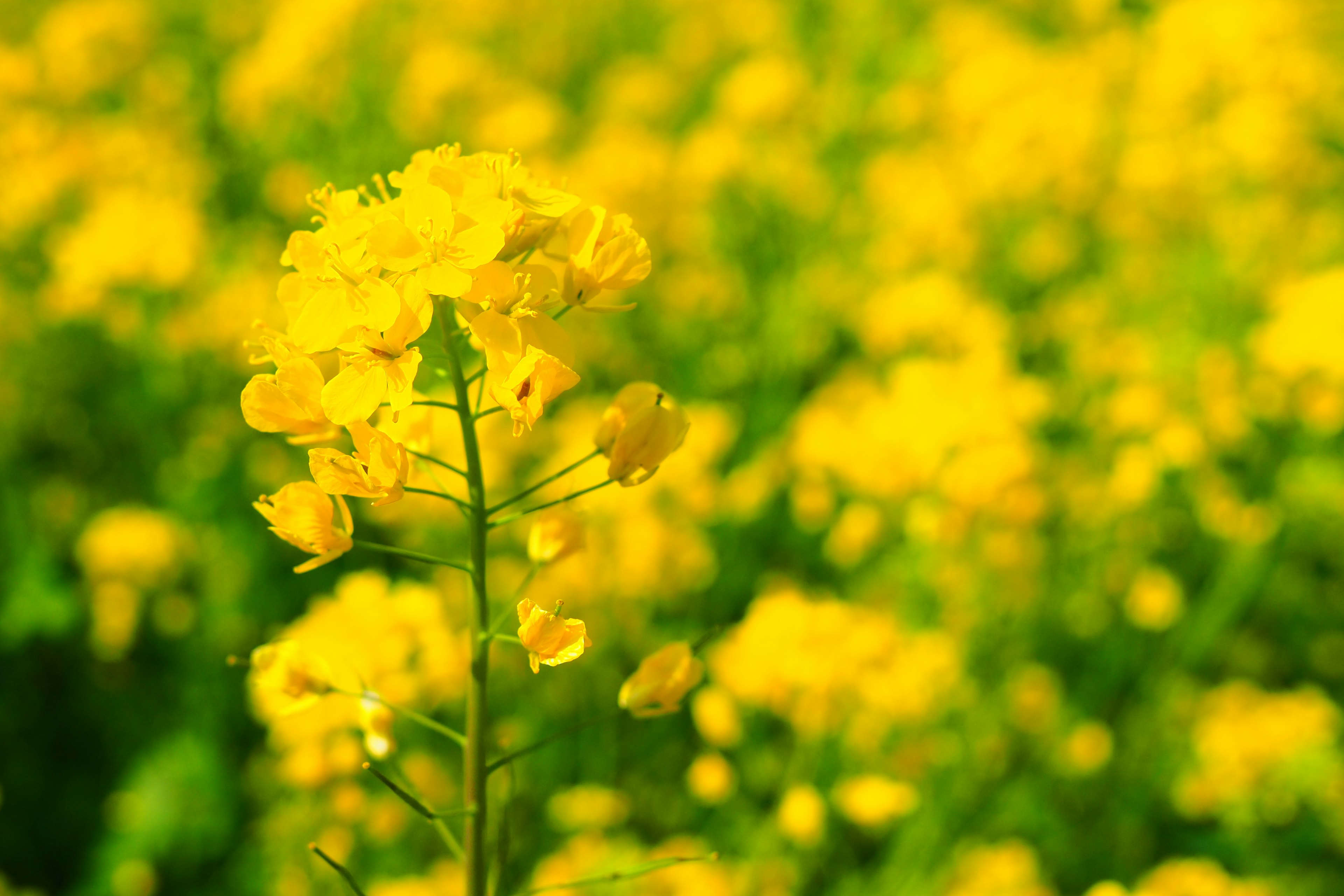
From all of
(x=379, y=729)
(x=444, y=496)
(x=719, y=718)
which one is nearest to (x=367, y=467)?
(x=444, y=496)

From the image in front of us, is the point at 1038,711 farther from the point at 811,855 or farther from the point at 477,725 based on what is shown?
the point at 477,725

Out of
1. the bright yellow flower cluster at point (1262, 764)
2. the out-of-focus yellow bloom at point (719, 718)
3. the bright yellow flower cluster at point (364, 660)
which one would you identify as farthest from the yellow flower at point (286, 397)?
the bright yellow flower cluster at point (1262, 764)

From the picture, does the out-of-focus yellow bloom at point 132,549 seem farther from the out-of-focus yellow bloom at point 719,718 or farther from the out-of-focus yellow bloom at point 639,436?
the out-of-focus yellow bloom at point 639,436

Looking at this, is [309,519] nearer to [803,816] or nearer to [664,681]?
[664,681]

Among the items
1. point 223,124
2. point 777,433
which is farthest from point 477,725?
point 223,124

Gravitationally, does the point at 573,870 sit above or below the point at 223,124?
below

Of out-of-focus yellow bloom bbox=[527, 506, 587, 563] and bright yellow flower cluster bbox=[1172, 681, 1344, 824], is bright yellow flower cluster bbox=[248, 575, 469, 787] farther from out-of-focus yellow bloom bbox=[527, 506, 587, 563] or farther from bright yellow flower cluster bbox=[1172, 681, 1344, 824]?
bright yellow flower cluster bbox=[1172, 681, 1344, 824]

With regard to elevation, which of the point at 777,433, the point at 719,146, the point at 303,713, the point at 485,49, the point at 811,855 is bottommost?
the point at 811,855
